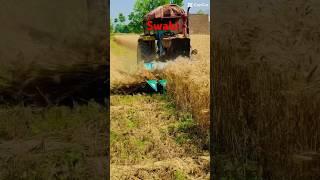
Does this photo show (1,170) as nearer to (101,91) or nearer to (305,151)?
(101,91)

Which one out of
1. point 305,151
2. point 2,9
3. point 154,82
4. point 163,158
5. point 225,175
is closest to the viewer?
point 2,9

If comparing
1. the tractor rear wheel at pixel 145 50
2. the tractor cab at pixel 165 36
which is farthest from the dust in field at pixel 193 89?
the tractor rear wheel at pixel 145 50

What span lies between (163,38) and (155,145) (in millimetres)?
6982

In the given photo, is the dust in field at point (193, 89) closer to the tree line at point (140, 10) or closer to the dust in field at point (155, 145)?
the dust in field at point (155, 145)

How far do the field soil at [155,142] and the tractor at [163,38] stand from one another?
371cm

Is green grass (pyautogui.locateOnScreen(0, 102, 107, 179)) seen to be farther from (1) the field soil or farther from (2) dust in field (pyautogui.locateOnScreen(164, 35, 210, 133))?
(2) dust in field (pyautogui.locateOnScreen(164, 35, 210, 133))

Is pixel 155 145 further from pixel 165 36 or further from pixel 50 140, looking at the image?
pixel 165 36

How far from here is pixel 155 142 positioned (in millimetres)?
5023

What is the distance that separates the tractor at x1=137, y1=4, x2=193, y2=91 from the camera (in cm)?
1158

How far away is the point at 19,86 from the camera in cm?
309

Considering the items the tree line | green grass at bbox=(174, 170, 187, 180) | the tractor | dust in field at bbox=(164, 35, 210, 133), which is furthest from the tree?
green grass at bbox=(174, 170, 187, 180)

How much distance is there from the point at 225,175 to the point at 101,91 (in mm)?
1074

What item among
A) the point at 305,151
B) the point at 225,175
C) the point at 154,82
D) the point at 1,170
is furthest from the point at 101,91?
the point at 154,82

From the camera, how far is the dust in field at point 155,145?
4.08 m
